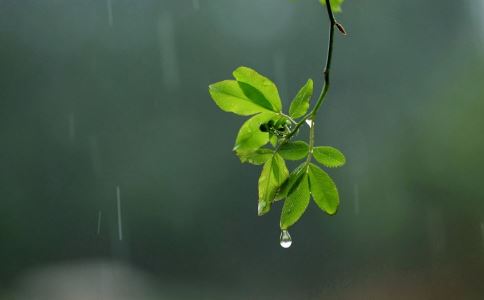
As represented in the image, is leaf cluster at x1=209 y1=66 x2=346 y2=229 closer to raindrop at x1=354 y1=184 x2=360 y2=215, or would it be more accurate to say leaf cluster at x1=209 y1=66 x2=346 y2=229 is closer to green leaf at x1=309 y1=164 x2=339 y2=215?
green leaf at x1=309 y1=164 x2=339 y2=215

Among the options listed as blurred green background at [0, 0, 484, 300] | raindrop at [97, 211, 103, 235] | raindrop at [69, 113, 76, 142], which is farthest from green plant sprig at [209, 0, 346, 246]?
raindrop at [69, 113, 76, 142]

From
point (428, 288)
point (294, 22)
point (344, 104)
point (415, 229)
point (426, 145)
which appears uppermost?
point (294, 22)

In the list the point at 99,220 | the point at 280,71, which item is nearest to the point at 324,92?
the point at 280,71

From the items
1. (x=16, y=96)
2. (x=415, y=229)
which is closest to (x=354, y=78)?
(x=415, y=229)

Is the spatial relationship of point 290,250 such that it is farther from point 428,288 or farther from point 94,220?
point 94,220

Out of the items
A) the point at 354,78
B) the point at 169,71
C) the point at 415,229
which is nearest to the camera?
the point at 415,229

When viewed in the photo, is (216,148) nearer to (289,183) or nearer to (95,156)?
(95,156)

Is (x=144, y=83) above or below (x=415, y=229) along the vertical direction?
above
